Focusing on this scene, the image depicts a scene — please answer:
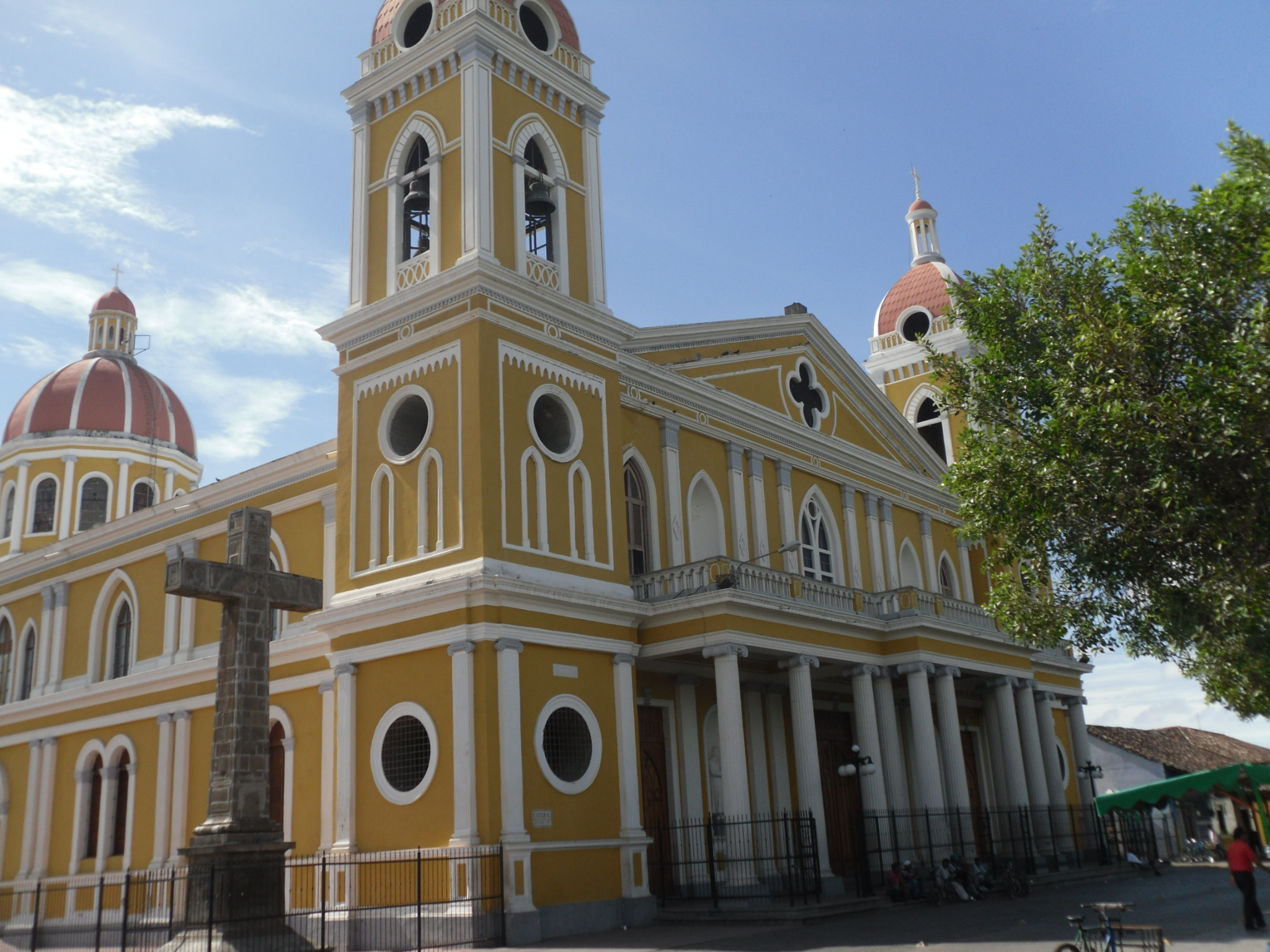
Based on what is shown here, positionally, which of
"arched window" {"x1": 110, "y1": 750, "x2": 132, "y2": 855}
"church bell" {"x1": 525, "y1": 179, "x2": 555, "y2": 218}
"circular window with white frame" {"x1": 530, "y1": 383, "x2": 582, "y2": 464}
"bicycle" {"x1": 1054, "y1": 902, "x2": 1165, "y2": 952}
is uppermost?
"church bell" {"x1": 525, "y1": 179, "x2": 555, "y2": 218}

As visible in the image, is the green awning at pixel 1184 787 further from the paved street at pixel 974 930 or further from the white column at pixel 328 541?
the white column at pixel 328 541

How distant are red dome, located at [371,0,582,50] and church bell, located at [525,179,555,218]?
3329mm

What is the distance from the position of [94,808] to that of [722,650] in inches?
621

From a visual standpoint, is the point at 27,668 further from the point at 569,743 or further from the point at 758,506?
the point at 758,506

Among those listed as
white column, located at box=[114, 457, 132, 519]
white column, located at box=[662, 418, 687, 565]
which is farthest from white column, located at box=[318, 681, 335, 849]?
white column, located at box=[114, 457, 132, 519]

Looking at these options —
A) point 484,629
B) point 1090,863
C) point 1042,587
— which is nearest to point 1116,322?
point 1042,587

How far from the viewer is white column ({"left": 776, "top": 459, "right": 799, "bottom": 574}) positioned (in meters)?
25.2

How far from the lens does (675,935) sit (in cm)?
1628

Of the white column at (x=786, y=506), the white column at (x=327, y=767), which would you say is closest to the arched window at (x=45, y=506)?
the white column at (x=327, y=767)

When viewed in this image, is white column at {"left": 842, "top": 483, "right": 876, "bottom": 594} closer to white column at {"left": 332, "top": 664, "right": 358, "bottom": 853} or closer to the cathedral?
the cathedral

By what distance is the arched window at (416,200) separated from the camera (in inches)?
837

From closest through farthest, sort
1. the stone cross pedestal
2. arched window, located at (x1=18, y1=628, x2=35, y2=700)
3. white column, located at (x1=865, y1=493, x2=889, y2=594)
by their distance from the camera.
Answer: the stone cross pedestal
white column, located at (x1=865, y1=493, x2=889, y2=594)
arched window, located at (x1=18, y1=628, x2=35, y2=700)

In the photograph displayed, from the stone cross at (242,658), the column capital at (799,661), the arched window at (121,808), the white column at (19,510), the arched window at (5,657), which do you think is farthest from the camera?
the white column at (19,510)

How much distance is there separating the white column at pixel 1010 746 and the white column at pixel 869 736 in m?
3.94
